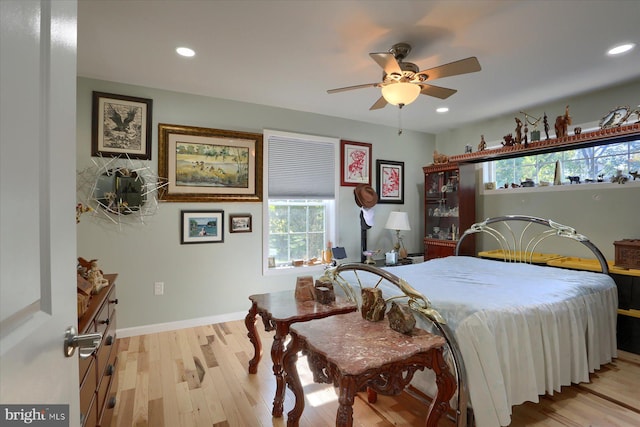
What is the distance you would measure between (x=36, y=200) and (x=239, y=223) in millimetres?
3287

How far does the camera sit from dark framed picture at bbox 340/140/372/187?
4590 millimetres

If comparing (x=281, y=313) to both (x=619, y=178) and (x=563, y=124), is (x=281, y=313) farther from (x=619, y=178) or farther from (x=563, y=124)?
(x=619, y=178)

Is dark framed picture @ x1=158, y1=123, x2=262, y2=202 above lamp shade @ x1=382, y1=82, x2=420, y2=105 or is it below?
below

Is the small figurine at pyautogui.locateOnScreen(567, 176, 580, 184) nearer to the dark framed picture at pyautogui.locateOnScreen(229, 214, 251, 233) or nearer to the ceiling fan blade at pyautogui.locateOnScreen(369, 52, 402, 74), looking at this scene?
the ceiling fan blade at pyautogui.locateOnScreen(369, 52, 402, 74)

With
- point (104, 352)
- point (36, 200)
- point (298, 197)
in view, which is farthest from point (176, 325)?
point (36, 200)

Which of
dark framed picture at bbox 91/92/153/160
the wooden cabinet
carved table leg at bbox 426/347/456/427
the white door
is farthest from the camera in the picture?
the wooden cabinet

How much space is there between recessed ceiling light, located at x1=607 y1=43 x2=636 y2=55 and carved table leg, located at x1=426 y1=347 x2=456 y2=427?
2.87 meters

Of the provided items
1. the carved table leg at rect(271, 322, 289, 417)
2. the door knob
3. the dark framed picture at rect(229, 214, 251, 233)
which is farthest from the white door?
the dark framed picture at rect(229, 214, 251, 233)

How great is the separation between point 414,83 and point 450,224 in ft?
9.55

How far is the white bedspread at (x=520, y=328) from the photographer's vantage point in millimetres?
1739

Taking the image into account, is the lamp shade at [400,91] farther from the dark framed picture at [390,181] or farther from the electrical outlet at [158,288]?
the electrical outlet at [158,288]

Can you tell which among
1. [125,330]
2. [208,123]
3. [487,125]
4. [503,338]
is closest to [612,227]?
[487,125]

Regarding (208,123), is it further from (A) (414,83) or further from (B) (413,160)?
(B) (413,160)

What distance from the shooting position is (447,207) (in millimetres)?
4777
